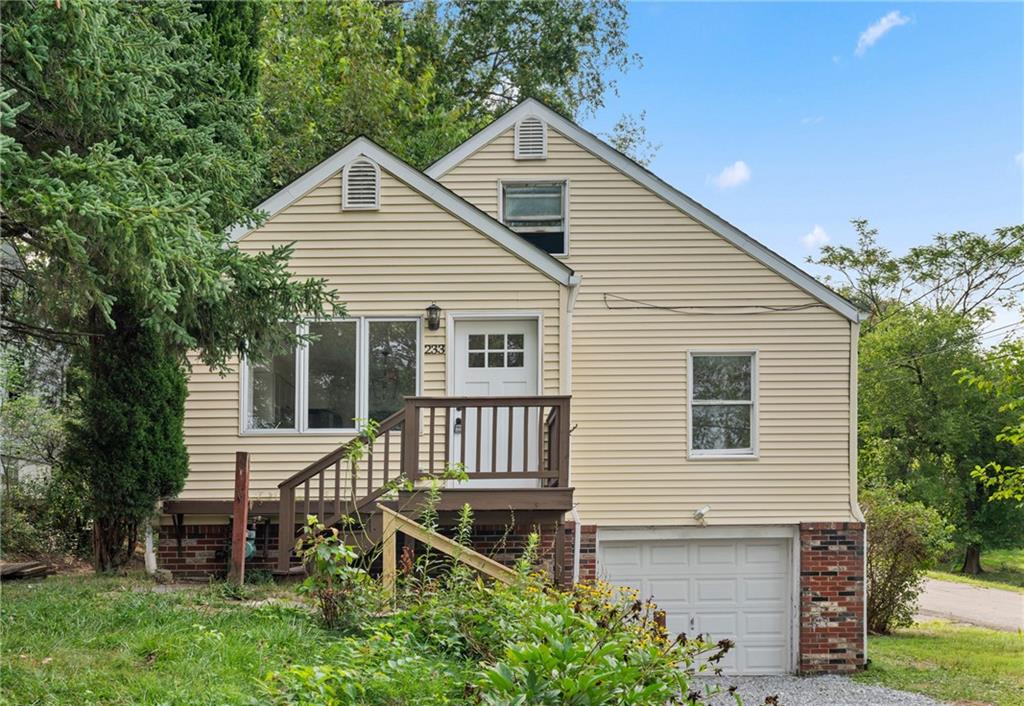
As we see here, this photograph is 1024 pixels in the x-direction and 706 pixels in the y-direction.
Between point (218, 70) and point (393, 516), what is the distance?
4602 mm

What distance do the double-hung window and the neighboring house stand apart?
3 centimetres

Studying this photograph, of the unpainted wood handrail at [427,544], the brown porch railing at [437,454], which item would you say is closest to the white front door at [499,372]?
the brown porch railing at [437,454]

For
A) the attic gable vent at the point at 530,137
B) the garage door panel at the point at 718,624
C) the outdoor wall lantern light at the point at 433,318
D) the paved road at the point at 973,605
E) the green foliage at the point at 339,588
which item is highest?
the attic gable vent at the point at 530,137

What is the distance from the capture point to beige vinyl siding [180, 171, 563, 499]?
37.0 ft

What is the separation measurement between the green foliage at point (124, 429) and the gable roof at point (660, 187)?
4.86 meters

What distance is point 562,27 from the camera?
926 inches

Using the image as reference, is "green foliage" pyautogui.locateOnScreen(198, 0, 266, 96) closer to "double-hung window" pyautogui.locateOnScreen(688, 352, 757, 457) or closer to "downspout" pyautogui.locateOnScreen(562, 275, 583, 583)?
"downspout" pyautogui.locateOnScreen(562, 275, 583, 583)

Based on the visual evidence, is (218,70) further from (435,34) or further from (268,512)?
(435,34)

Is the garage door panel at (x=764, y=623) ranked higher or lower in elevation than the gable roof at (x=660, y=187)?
lower

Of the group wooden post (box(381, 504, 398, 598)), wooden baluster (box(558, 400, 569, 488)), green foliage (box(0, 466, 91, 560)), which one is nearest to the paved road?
wooden baluster (box(558, 400, 569, 488))

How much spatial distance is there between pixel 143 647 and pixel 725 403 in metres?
8.50

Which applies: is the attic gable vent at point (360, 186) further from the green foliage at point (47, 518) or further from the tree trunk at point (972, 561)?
the tree trunk at point (972, 561)

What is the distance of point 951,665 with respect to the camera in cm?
1417

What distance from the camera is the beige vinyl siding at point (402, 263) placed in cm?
A: 1127
